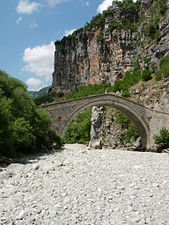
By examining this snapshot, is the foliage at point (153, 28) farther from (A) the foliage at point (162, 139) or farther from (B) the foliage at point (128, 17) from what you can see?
(A) the foliage at point (162, 139)

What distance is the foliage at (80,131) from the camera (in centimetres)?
4838

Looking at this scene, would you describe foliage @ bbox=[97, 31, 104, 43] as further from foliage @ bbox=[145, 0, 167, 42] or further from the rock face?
foliage @ bbox=[145, 0, 167, 42]

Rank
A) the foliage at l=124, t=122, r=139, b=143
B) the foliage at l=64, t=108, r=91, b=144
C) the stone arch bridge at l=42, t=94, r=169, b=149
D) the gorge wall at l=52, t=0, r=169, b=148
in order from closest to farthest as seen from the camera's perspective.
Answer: the stone arch bridge at l=42, t=94, r=169, b=149 → the foliage at l=124, t=122, r=139, b=143 → the gorge wall at l=52, t=0, r=169, b=148 → the foliage at l=64, t=108, r=91, b=144

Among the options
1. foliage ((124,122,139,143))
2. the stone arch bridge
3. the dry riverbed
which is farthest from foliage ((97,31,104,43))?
the dry riverbed

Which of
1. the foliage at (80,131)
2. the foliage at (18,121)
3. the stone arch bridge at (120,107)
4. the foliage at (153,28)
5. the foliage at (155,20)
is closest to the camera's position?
the foliage at (18,121)

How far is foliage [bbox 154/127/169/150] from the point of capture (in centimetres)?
2756

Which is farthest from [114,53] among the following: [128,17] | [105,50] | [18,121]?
[18,121]

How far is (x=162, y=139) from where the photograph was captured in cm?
2784

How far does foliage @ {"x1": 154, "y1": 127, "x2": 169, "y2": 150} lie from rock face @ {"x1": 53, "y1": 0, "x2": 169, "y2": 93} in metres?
13.1

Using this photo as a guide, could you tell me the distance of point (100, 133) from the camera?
38.3m

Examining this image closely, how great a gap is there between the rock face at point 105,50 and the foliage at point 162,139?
13.1 metres

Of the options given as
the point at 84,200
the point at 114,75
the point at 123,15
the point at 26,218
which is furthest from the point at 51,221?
the point at 123,15

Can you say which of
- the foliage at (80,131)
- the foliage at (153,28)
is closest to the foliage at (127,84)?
the foliage at (153,28)

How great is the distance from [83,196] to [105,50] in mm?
50040
